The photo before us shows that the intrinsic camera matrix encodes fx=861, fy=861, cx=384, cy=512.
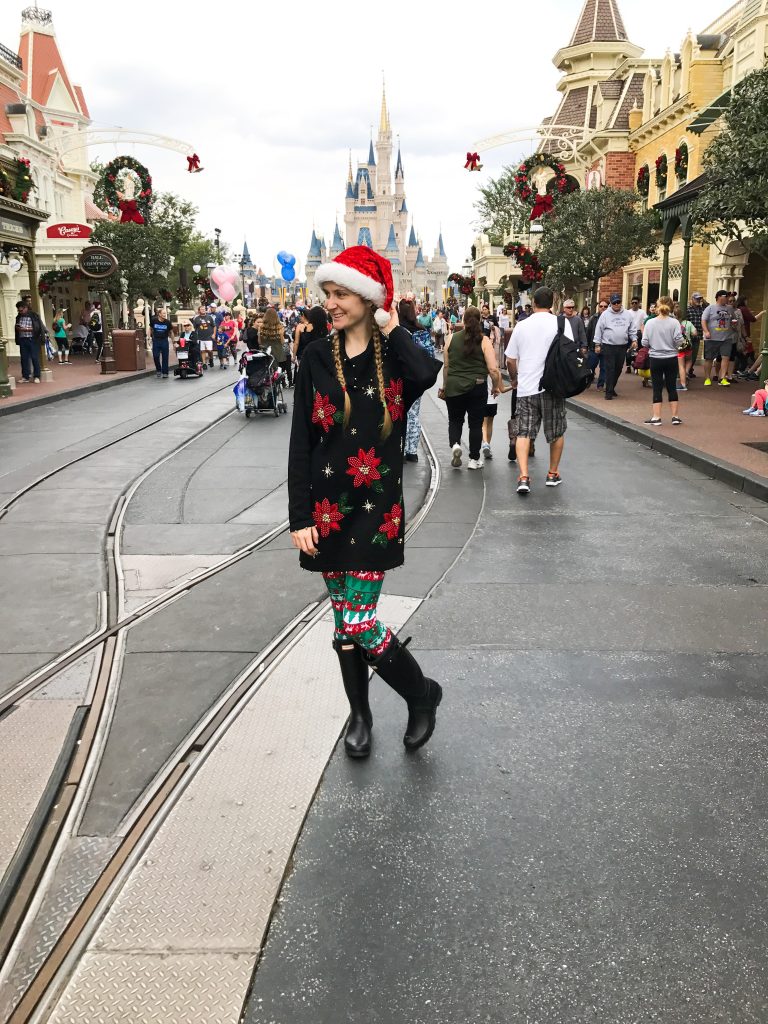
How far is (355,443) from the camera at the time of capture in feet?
9.84

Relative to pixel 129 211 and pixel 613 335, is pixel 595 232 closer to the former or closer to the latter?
pixel 613 335

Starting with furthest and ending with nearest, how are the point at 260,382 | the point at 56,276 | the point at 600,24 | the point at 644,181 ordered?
the point at 600,24 < the point at 56,276 < the point at 644,181 < the point at 260,382

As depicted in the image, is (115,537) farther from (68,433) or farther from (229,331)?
(229,331)

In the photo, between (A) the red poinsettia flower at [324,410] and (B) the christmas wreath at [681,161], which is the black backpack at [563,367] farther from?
(B) the christmas wreath at [681,161]

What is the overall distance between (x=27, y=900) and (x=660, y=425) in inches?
432

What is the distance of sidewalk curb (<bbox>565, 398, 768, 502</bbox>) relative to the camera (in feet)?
26.2

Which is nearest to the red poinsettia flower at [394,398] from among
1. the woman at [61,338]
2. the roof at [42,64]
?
the woman at [61,338]

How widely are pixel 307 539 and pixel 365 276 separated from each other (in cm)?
91

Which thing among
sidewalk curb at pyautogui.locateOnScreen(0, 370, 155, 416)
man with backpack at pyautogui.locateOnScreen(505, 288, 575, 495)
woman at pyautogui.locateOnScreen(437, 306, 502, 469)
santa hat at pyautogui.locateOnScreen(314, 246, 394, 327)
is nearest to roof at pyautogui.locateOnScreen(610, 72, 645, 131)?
sidewalk curb at pyautogui.locateOnScreen(0, 370, 155, 416)

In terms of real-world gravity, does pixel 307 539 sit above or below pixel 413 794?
above

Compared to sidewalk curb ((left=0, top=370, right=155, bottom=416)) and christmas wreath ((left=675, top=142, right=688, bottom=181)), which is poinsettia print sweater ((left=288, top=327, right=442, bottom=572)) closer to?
sidewalk curb ((left=0, top=370, right=155, bottom=416))

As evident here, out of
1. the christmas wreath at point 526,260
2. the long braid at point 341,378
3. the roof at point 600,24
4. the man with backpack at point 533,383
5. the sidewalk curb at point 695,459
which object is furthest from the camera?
the roof at point 600,24

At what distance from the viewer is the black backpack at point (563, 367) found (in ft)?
25.4

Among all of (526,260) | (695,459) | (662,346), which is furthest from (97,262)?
(695,459)
